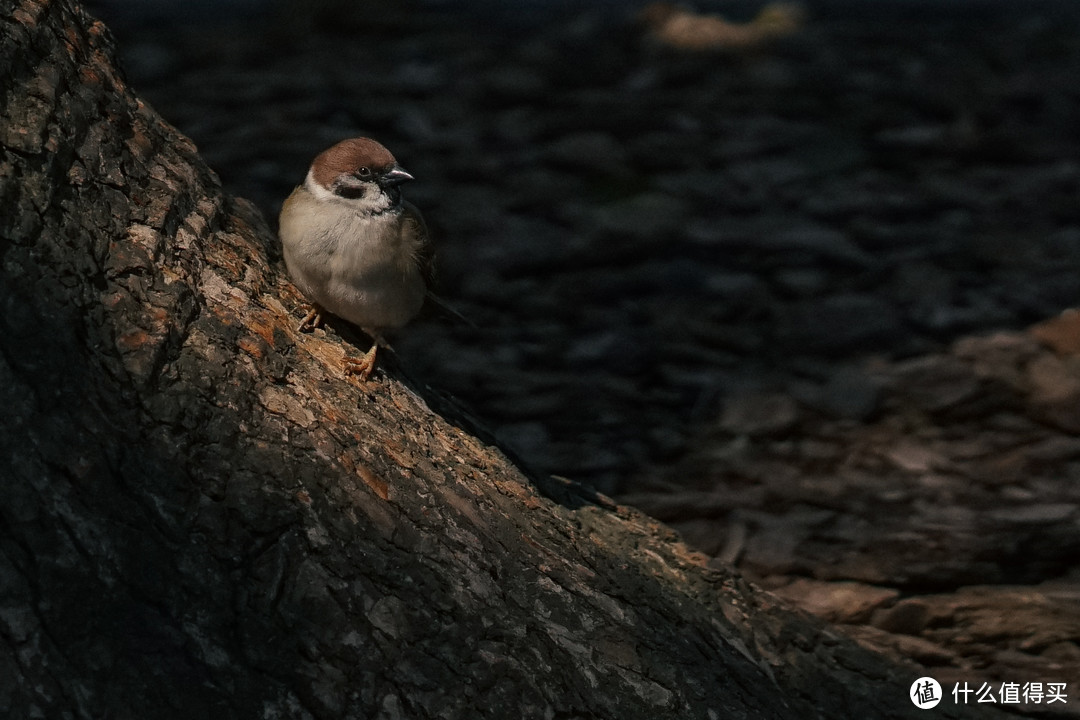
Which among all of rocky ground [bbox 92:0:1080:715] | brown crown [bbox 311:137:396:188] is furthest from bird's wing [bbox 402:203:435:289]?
rocky ground [bbox 92:0:1080:715]

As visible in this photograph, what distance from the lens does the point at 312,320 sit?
341 cm

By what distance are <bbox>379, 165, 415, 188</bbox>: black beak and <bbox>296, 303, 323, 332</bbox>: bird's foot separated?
0.67m

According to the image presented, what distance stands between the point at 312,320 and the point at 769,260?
4535mm

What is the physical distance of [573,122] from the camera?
9109 millimetres

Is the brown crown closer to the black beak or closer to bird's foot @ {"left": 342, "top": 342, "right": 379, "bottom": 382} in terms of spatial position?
the black beak

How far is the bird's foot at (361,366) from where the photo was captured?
3.26 metres

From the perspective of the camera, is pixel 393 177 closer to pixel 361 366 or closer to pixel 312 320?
pixel 312 320

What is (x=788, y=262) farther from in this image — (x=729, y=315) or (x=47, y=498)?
(x=47, y=498)

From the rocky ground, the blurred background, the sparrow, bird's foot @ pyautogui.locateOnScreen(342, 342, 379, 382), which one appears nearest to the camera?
bird's foot @ pyautogui.locateOnScreen(342, 342, 379, 382)

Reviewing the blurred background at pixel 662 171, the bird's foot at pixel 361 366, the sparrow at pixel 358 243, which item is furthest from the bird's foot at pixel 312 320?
the blurred background at pixel 662 171

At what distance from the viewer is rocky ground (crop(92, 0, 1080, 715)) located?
4.88m

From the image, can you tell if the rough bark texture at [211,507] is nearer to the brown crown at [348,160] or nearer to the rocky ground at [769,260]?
the brown crown at [348,160]

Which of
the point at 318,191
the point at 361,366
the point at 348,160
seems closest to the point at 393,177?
the point at 348,160

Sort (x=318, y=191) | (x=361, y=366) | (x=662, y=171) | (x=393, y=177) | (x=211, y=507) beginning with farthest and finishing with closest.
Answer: (x=662, y=171) < (x=393, y=177) < (x=318, y=191) < (x=361, y=366) < (x=211, y=507)
